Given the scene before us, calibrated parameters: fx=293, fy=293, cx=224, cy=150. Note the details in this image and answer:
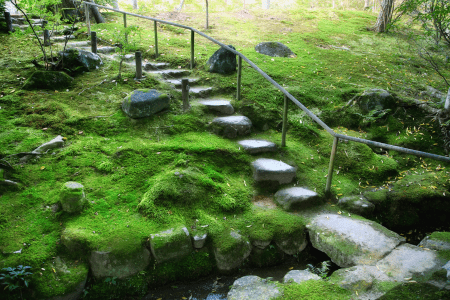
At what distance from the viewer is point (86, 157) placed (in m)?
4.35

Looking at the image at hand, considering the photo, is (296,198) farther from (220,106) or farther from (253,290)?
(220,106)

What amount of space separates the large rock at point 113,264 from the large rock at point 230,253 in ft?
3.13

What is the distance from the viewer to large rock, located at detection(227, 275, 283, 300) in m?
2.88

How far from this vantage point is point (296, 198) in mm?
4160

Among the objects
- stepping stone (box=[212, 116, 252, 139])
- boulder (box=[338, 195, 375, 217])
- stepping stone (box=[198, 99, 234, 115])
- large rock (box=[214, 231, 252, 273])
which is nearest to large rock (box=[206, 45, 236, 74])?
stepping stone (box=[198, 99, 234, 115])

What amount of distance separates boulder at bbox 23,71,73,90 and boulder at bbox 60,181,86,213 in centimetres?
288

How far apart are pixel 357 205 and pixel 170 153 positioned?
9.41 ft

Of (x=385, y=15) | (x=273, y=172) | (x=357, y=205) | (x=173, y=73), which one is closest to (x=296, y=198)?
(x=273, y=172)

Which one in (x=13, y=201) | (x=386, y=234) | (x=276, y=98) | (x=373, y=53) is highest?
(x=373, y=53)

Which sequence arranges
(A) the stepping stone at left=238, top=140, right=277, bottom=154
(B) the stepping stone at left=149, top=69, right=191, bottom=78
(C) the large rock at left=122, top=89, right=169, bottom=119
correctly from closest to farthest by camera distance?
(A) the stepping stone at left=238, top=140, right=277, bottom=154 < (C) the large rock at left=122, top=89, right=169, bottom=119 < (B) the stepping stone at left=149, top=69, right=191, bottom=78

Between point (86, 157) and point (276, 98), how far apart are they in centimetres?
383

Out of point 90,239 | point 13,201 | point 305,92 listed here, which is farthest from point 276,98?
point 13,201

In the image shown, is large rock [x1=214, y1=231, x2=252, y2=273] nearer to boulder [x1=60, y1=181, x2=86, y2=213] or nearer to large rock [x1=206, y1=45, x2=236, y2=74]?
boulder [x1=60, y1=181, x2=86, y2=213]

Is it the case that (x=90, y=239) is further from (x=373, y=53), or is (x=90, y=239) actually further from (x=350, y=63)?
(x=373, y=53)
